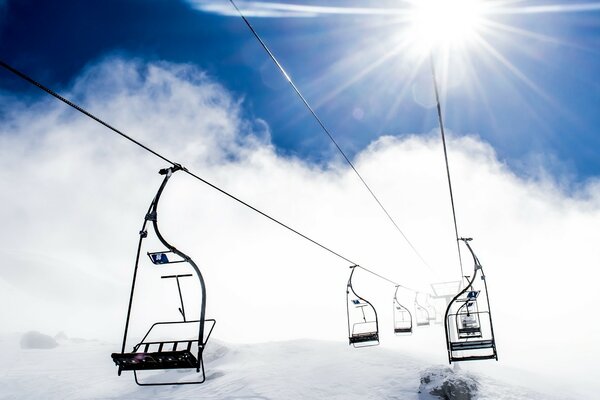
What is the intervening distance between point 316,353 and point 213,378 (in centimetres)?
2036

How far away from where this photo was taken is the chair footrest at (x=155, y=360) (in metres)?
5.74

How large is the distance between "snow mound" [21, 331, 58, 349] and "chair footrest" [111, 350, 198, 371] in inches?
5674

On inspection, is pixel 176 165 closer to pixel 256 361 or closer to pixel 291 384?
pixel 291 384

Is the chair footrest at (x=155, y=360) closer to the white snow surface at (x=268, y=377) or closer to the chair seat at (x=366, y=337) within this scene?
the chair seat at (x=366, y=337)

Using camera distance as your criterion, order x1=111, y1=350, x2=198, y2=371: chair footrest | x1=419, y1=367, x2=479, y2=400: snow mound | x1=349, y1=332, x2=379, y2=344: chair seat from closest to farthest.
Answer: x1=111, y1=350, x2=198, y2=371: chair footrest → x1=349, y1=332, x2=379, y2=344: chair seat → x1=419, y1=367, x2=479, y2=400: snow mound

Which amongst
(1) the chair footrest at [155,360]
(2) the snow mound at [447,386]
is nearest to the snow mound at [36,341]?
(2) the snow mound at [447,386]

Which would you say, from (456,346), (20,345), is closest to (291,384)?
(456,346)

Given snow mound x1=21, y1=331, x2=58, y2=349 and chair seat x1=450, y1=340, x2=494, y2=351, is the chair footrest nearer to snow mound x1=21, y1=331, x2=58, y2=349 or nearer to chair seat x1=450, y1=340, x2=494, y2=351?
chair seat x1=450, y1=340, x2=494, y2=351

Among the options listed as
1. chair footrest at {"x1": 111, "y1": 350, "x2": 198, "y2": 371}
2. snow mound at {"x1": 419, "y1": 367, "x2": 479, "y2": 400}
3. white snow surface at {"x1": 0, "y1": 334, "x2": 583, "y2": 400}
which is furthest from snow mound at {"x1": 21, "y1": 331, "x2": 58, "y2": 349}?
chair footrest at {"x1": 111, "y1": 350, "x2": 198, "y2": 371}

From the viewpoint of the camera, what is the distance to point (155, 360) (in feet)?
19.0

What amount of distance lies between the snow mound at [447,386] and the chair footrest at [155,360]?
41692 millimetres

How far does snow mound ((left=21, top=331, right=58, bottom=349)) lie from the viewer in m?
120

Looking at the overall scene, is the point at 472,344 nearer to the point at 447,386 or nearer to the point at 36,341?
the point at 447,386

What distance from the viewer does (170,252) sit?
631cm
